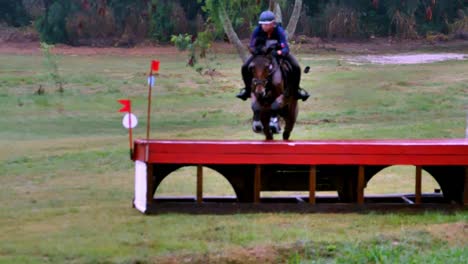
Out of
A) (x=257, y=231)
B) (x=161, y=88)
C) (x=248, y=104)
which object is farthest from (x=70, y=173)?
(x=161, y=88)

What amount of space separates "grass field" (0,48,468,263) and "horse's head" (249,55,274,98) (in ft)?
5.31

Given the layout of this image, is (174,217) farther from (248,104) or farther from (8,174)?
(248,104)

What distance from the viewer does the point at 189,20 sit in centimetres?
5316

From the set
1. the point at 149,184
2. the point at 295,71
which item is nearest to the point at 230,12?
the point at 295,71

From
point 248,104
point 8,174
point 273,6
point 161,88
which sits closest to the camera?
point 8,174

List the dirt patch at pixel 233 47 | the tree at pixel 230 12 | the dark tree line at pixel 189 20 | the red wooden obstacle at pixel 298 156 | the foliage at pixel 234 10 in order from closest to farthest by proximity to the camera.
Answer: the red wooden obstacle at pixel 298 156 → the tree at pixel 230 12 → the foliage at pixel 234 10 → the dirt patch at pixel 233 47 → the dark tree line at pixel 189 20

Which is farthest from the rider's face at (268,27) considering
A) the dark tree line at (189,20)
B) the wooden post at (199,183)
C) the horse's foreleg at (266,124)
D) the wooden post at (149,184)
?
the dark tree line at (189,20)

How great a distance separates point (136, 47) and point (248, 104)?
18.9 meters

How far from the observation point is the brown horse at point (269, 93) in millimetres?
13414

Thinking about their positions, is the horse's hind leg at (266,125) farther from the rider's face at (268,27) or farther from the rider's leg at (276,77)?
the rider's face at (268,27)

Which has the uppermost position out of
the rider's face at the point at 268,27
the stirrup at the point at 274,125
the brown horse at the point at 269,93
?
the rider's face at the point at 268,27

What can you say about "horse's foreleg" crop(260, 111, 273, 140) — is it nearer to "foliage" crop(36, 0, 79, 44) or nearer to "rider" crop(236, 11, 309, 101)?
"rider" crop(236, 11, 309, 101)

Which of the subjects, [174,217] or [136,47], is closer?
[174,217]

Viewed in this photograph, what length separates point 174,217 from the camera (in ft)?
42.3
